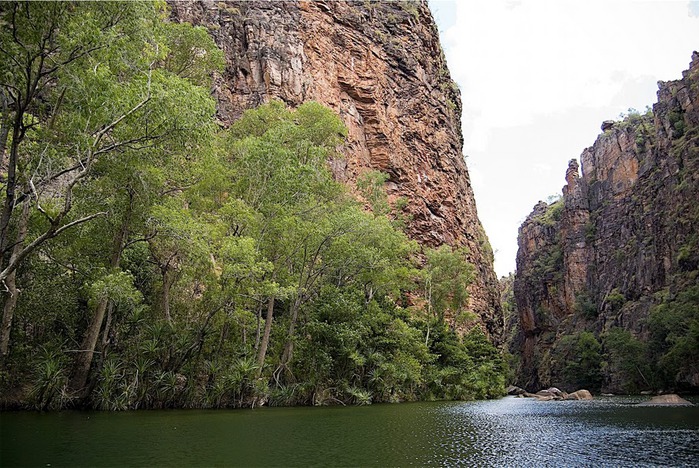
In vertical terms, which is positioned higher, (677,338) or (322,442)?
(677,338)

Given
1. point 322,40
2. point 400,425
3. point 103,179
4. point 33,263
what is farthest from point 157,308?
point 322,40

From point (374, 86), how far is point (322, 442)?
4393 centimetres

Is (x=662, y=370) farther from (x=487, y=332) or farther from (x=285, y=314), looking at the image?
(x=285, y=314)

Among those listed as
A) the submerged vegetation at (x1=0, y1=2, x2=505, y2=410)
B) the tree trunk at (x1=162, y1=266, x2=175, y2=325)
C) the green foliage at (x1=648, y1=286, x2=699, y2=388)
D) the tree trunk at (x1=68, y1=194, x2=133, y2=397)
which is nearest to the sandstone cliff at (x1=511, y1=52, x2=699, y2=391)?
the green foliage at (x1=648, y1=286, x2=699, y2=388)

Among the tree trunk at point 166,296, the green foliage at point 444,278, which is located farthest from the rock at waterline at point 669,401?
the tree trunk at point 166,296

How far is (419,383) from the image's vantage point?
35.6 meters

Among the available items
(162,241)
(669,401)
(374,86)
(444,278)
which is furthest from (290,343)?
(374,86)

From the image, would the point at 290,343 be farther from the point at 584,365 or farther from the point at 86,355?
the point at 584,365

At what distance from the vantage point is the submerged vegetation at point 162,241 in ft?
41.2

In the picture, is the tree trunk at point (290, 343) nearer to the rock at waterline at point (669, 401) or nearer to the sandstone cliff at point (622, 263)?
the rock at waterline at point (669, 401)

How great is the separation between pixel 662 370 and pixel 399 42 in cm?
4566

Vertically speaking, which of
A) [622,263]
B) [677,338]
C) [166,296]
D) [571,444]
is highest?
[622,263]

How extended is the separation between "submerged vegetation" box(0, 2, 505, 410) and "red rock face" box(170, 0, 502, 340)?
520 inches

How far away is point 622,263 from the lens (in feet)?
286
